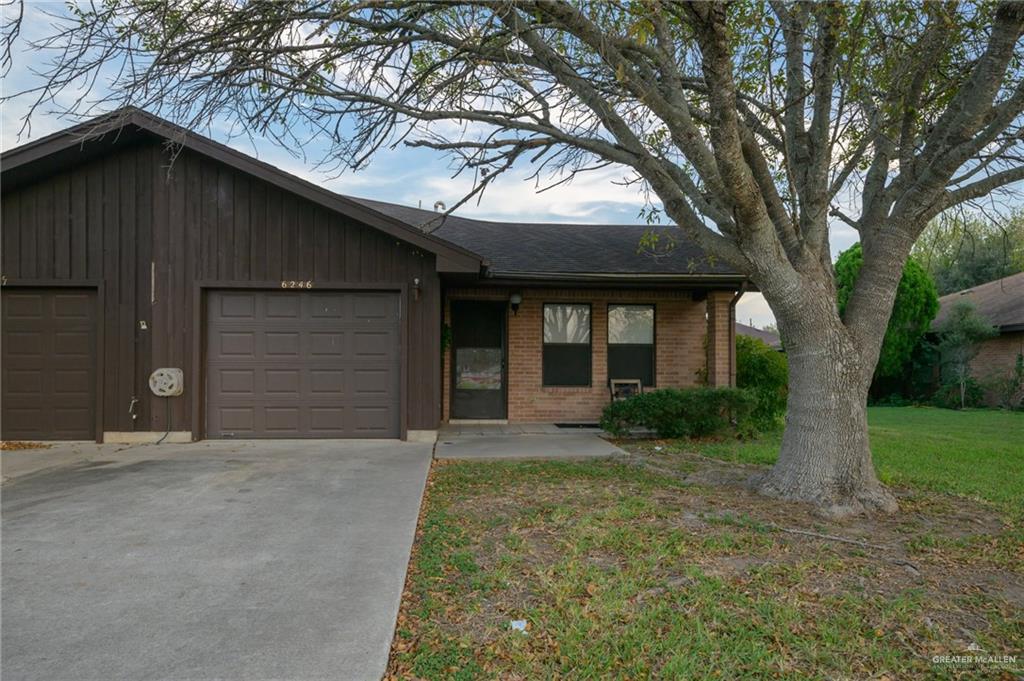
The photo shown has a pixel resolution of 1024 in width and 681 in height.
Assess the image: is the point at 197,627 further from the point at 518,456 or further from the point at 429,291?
the point at 429,291

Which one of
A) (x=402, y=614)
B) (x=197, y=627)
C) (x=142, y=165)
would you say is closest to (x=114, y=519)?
(x=197, y=627)

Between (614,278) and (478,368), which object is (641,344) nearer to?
(614,278)

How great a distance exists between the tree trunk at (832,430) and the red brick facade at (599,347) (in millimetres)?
5356

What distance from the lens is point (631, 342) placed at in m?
10.9

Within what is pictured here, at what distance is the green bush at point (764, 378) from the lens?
33.6 ft

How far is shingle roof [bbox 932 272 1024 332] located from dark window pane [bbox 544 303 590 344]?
12.7 meters

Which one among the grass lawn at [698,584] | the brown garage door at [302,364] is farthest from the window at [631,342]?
the grass lawn at [698,584]

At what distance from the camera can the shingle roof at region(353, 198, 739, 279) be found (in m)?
9.84

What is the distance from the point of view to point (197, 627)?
117 inches

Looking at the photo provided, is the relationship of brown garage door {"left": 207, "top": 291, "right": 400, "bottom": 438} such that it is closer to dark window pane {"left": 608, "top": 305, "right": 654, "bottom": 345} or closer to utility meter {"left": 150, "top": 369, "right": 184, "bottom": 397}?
utility meter {"left": 150, "top": 369, "right": 184, "bottom": 397}

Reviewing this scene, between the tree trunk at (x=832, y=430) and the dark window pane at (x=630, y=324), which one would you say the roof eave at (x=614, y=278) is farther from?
the tree trunk at (x=832, y=430)

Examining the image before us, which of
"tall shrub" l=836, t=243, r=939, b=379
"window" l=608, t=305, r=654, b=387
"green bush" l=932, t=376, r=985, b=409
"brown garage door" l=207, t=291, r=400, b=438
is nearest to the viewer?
"brown garage door" l=207, t=291, r=400, b=438

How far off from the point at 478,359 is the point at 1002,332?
16.3 meters

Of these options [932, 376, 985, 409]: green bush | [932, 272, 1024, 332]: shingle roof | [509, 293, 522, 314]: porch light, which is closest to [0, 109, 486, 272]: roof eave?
[509, 293, 522, 314]: porch light
